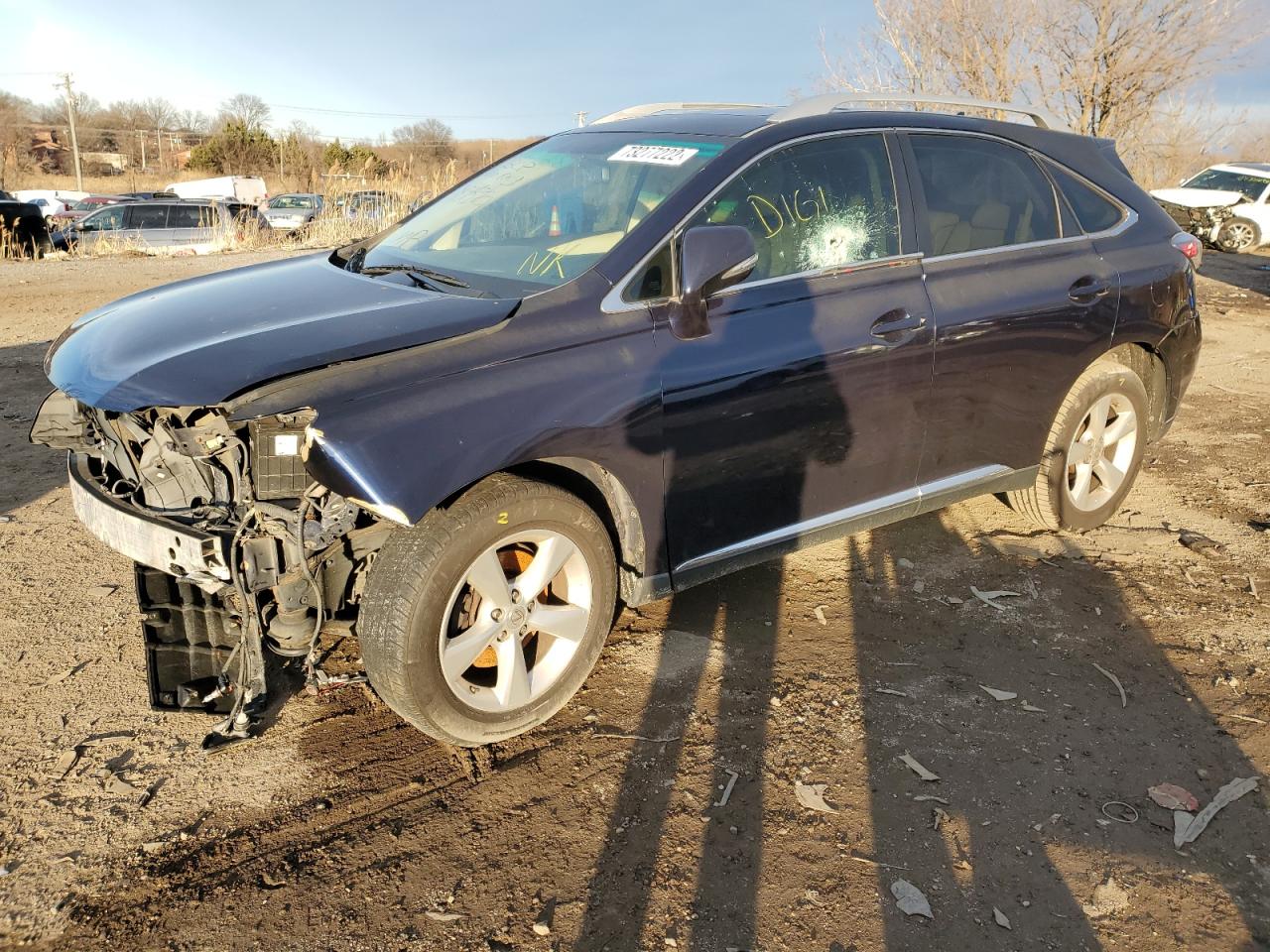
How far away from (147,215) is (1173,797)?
Result: 21048 mm

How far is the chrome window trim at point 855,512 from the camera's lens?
3465mm

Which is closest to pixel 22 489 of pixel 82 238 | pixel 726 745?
pixel 726 745

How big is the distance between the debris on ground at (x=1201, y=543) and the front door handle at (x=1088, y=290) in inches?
55.7

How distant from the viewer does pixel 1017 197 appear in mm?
4246

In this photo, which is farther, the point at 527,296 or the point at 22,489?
the point at 22,489

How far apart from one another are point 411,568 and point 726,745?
119cm

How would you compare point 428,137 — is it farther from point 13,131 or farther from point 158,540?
point 158,540

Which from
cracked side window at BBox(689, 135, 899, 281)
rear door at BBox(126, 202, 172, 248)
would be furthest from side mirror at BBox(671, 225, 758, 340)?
rear door at BBox(126, 202, 172, 248)

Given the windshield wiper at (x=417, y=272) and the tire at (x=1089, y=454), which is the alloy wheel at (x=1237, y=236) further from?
the windshield wiper at (x=417, y=272)

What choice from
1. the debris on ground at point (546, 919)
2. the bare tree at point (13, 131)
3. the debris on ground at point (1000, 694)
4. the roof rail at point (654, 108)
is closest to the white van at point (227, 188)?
the bare tree at point (13, 131)

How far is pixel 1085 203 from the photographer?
4496 millimetres

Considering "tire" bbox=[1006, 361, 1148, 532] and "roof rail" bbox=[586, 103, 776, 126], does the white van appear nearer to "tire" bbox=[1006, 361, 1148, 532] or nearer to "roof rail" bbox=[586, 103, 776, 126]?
"roof rail" bbox=[586, 103, 776, 126]

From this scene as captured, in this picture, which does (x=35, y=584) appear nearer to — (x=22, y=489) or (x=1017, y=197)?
(x=22, y=489)

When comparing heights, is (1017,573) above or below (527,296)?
below
